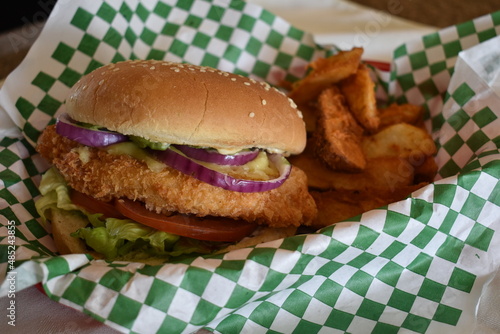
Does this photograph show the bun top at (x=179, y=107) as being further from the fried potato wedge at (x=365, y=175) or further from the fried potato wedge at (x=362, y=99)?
the fried potato wedge at (x=362, y=99)

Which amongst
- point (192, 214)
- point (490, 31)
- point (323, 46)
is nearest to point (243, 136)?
point (192, 214)

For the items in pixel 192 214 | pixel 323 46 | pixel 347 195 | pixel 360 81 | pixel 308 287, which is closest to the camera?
pixel 308 287

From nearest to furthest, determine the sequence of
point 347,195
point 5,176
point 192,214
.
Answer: point 192,214 → point 5,176 → point 347,195

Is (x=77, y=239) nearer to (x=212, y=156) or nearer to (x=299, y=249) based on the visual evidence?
(x=212, y=156)

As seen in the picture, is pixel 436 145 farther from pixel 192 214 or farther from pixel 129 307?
pixel 129 307

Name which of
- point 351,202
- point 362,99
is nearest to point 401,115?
point 362,99

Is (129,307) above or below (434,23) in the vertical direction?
below

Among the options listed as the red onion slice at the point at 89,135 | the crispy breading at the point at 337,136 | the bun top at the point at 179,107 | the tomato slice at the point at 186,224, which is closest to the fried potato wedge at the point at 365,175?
the crispy breading at the point at 337,136
